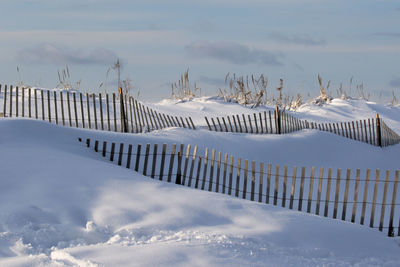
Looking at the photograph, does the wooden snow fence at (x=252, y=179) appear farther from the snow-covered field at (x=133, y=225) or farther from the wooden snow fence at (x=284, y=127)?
the wooden snow fence at (x=284, y=127)

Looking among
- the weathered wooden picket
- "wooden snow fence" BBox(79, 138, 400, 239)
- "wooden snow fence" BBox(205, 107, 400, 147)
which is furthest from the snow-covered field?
→ "wooden snow fence" BBox(205, 107, 400, 147)

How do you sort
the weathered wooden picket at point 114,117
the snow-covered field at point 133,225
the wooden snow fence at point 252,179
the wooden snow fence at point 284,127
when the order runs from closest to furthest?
1. the snow-covered field at point 133,225
2. the wooden snow fence at point 252,179
3. the weathered wooden picket at point 114,117
4. the wooden snow fence at point 284,127

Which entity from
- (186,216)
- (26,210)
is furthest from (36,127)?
(186,216)

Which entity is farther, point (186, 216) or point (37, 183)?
point (37, 183)

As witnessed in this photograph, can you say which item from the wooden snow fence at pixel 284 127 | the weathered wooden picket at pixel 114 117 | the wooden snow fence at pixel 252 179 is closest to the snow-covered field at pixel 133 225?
the wooden snow fence at pixel 252 179

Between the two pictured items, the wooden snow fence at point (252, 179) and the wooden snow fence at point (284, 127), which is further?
the wooden snow fence at point (284, 127)

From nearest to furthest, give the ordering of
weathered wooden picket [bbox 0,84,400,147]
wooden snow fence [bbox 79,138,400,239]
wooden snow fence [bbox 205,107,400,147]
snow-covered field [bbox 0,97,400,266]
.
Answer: snow-covered field [bbox 0,97,400,266], wooden snow fence [bbox 79,138,400,239], weathered wooden picket [bbox 0,84,400,147], wooden snow fence [bbox 205,107,400,147]

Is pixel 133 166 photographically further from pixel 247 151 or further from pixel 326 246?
pixel 326 246

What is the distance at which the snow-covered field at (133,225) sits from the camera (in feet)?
15.8

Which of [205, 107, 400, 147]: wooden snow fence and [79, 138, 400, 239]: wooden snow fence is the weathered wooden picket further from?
[79, 138, 400, 239]: wooden snow fence

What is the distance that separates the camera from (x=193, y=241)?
5.07 meters

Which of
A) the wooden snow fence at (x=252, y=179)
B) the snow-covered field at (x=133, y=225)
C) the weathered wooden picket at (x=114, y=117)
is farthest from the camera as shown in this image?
the weathered wooden picket at (x=114, y=117)

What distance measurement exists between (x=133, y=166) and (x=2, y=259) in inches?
166

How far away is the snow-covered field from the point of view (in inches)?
189
